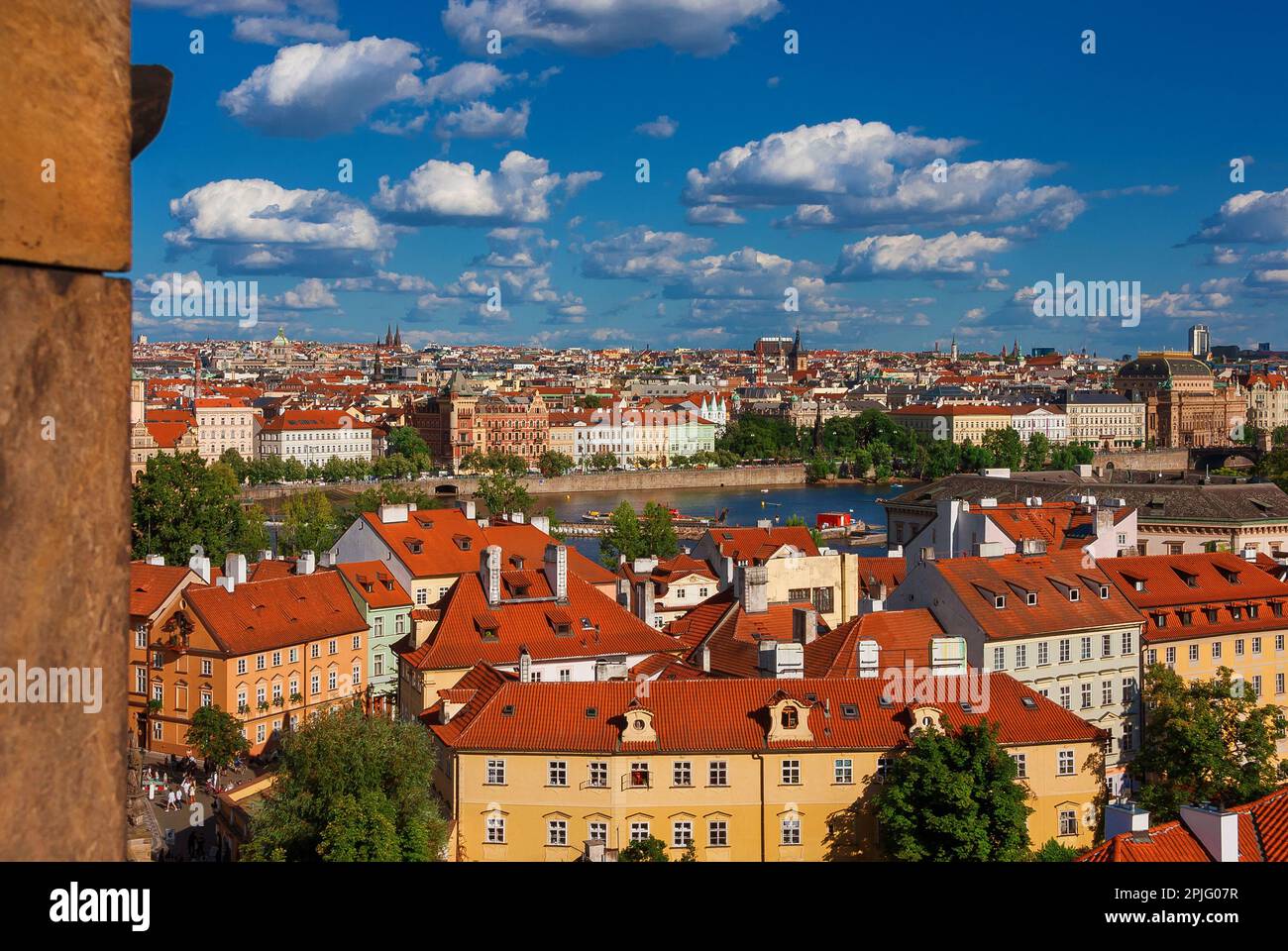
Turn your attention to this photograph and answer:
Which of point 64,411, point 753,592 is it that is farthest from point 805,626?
point 64,411

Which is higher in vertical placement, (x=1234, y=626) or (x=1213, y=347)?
(x=1213, y=347)

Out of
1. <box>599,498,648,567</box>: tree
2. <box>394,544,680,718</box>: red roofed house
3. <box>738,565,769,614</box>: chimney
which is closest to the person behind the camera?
<box>394,544,680,718</box>: red roofed house

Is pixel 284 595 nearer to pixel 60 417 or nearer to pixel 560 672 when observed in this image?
pixel 560 672

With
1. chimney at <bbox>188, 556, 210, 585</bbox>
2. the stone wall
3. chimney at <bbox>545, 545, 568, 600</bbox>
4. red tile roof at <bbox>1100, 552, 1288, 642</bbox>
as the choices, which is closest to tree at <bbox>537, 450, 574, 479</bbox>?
chimney at <bbox>188, 556, 210, 585</bbox>

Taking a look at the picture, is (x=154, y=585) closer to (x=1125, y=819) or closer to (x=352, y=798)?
(x=352, y=798)

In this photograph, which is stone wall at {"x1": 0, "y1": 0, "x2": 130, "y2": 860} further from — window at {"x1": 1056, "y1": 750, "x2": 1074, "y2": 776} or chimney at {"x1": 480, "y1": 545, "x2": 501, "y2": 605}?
chimney at {"x1": 480, "y1": 545, "x2": 501, "y2": 605}
